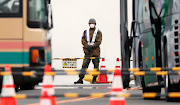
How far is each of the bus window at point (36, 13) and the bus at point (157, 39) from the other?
7.33 ft

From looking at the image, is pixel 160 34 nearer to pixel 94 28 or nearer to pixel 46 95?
pixel 46 95

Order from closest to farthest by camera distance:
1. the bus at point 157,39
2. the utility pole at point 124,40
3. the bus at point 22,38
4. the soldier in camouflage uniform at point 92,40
→ the bus at point 157,39 → the bus at point 22,38 → the utility pole at point 124,40 → the soldier in camouflage uniform at point 92,40

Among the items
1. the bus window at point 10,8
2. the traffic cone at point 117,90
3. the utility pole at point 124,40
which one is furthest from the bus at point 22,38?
the utility pole at point 124,40

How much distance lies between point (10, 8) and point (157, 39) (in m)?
3.11

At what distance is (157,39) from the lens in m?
12.4

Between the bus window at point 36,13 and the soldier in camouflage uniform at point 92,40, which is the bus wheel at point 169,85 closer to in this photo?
the bus window at point 36,13

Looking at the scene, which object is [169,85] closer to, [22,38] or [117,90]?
[117,90]

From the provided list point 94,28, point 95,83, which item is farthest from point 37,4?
point 95,83

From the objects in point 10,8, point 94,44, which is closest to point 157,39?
point 10,8

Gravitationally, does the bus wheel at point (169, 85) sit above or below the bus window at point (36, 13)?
below

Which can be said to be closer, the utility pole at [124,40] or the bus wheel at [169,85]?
the bus wheel at [169,85]

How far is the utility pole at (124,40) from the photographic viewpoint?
1661 centimetres

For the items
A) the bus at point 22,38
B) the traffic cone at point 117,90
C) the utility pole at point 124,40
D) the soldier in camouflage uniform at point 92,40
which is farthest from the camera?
the soldier in camouflage uniform at point 92,40

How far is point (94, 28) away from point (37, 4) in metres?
7.53
